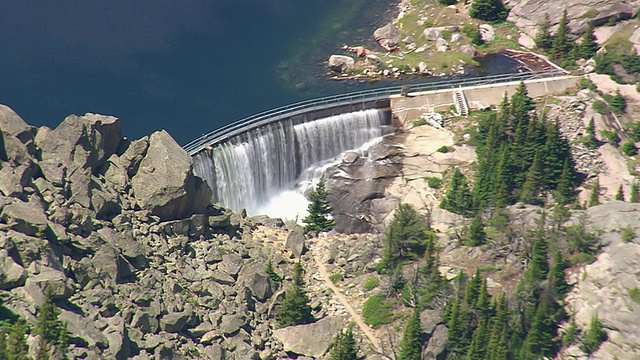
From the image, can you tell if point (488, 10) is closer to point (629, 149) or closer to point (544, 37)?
point (544, 37)

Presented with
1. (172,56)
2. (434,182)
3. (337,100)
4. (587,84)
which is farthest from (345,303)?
(172,56)

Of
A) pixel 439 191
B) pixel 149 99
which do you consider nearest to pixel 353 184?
pixel 439 191

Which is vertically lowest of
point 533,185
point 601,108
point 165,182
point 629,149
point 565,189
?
point 565,189

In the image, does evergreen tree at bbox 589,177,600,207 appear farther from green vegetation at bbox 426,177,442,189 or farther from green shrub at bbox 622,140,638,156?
green vegetation at bbox 426,177,442,189

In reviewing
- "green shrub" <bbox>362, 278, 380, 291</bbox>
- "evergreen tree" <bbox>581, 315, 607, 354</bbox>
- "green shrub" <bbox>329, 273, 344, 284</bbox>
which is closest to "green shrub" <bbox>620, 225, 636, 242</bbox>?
"evergreen tree" <bbox>581, 315, 607, 354</bbox>

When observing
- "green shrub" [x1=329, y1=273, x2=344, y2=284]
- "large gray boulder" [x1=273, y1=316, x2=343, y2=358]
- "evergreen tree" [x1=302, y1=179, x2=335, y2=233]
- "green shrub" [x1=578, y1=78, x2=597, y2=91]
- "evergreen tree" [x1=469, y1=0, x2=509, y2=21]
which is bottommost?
"large gray boulder" [x1=273, y1=316, x2=343, y2=358]

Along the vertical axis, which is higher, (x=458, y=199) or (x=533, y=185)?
(x=533, y=185)

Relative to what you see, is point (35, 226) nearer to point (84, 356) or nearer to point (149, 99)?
point (84, 356)
